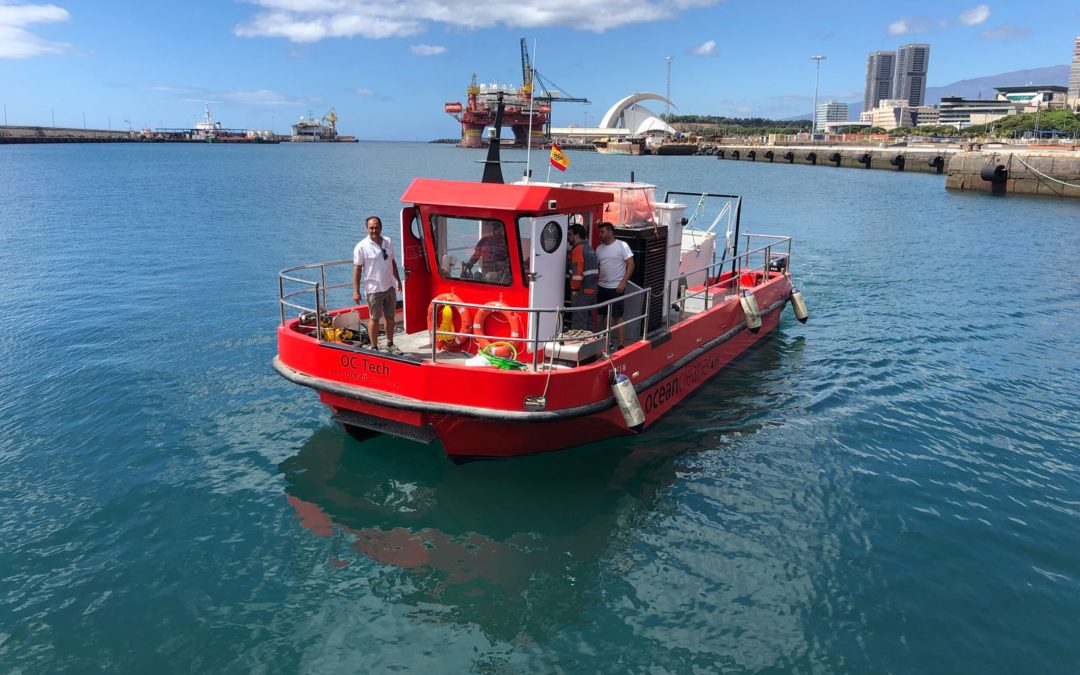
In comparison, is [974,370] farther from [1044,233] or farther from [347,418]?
[1044,233]

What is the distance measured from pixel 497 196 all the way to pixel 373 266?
1719mm

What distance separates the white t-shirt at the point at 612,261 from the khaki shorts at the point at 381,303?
8.74 ft

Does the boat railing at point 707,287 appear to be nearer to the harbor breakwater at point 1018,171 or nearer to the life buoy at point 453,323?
the life buoy at point 453,323

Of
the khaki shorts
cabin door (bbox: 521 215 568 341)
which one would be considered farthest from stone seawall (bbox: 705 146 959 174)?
the khaki shorts

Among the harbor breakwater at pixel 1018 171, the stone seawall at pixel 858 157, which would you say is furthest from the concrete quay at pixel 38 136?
the harbor breakwater at pixel 1018 171

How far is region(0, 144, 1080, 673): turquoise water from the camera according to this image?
614cm

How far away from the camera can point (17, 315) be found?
1533 cm

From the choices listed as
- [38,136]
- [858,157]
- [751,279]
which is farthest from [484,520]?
[38,136]

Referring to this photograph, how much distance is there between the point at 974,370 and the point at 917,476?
513cm

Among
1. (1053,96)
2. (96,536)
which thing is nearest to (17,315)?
(96,536)

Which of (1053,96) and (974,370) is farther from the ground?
(1053,96)

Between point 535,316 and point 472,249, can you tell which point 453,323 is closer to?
point 472,249

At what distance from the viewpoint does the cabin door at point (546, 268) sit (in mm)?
8570

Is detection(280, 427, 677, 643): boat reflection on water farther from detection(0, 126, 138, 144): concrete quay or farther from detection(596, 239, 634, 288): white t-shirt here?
detection(0, 126, 138, 144): concrete quay
